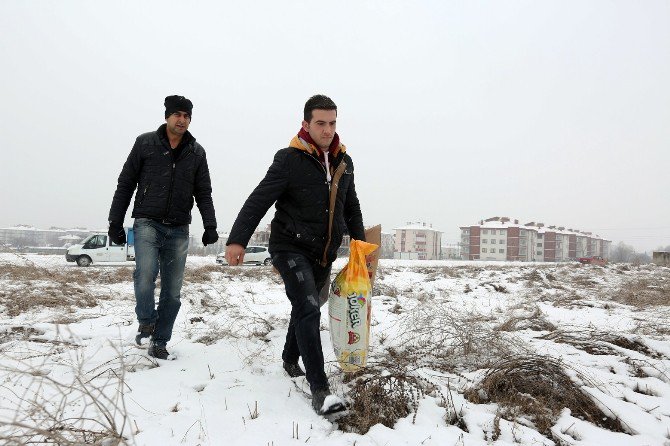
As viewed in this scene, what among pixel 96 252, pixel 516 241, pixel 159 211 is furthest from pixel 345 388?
pixel 516 241

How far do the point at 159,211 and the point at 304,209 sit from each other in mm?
1257

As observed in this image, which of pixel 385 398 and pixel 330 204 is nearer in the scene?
pixel 385 398

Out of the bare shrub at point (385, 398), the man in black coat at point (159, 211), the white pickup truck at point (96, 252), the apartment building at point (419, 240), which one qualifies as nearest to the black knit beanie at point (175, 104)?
the man in black coat at point (159, 211)

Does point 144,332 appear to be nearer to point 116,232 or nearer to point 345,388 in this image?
point 116,232

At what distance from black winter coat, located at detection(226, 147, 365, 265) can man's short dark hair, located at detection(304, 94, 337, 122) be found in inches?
10.9

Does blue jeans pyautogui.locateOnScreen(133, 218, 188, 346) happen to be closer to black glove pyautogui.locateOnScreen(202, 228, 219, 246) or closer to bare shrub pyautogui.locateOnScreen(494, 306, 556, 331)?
black glove pyautogui.locateOnScreen(202, 228, 219, 246)

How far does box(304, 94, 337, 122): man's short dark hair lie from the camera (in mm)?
2594

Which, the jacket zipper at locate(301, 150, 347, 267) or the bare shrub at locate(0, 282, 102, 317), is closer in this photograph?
the jacket zipper at locate(301, 150, 347, 267)

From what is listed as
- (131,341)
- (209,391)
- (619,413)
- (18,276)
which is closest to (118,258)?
(18,276)

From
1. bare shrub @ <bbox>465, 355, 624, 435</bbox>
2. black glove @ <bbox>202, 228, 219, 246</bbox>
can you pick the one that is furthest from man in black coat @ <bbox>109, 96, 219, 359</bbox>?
bare shrub @ <bbox>465, 355, 624, 435</bbox>

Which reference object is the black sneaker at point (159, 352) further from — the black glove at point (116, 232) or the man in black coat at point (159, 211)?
the black glove at point (116, 232)

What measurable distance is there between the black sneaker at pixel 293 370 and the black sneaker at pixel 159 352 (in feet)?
2.98

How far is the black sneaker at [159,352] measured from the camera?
2967mm

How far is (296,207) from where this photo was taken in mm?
2588
